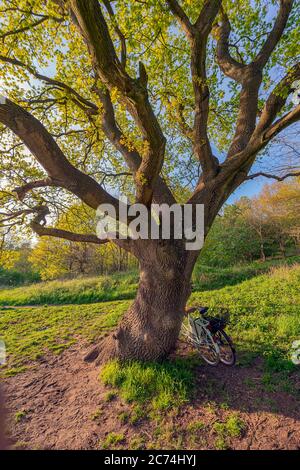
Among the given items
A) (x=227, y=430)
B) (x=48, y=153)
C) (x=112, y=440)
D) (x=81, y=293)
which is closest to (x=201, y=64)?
(x=48, y=153)

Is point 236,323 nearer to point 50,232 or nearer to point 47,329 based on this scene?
point 50,232

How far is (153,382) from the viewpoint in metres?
2.91

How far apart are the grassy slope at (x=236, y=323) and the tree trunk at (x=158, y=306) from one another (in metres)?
1.53

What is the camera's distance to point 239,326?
4.47m

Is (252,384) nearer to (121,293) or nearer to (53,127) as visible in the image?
(53,127)

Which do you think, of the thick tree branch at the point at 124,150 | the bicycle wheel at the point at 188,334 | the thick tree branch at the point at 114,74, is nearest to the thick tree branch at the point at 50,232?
the thick tree branch at the point at 124,150

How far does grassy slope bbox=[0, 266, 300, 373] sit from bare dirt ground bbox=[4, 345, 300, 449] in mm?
751

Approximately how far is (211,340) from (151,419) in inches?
54.5

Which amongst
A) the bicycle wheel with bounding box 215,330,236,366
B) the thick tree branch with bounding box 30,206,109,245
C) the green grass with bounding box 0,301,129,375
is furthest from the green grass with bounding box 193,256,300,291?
the thick tree branch with bounding box 30,206,109,245

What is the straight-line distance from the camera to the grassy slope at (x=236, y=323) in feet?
12.5

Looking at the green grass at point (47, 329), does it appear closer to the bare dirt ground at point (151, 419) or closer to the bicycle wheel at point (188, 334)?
the bare dirt ground at point (151, 419)

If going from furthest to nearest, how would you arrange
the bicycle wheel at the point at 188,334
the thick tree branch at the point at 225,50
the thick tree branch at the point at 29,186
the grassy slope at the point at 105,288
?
the grassy slope at the point at 105,288 → the thick tree branch at the point at 225,50 → the bicycle wheel at the point at 188,334 → the thick tree branch at the point at 29,186

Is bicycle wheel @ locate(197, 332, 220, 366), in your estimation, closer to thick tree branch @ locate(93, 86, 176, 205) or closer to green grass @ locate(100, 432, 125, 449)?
green grass @ locate(100, 432, 125, 449)

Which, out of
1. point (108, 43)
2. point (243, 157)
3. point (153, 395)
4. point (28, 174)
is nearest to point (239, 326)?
point (153, 395)
